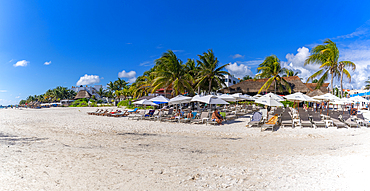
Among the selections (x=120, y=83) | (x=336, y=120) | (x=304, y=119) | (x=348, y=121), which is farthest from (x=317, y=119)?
(x=120, y=83)

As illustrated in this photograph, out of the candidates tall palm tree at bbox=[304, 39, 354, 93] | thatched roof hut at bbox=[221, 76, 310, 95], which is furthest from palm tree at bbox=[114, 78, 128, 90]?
tall palm tree at bbox=[304, 39, 354, 93]

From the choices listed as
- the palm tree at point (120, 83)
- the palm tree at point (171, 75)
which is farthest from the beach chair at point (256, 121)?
the palm tree at point (120, 83)

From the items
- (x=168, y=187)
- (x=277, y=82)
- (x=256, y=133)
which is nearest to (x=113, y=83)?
(x=277, y=82)

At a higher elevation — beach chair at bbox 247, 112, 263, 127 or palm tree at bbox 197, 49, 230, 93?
palm tree at bbox 197, 49, 230, 93

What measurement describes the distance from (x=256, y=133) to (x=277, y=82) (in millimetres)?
24446

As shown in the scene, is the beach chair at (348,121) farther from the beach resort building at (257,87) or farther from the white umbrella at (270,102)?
the beach resort building at (257,87)

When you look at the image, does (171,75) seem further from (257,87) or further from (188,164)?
(188,164)

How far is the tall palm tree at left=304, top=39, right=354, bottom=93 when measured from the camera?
836 inches

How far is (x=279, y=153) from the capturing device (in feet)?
19.3

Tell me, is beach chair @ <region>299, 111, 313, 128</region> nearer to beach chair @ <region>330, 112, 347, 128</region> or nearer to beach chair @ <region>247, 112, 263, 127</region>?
beach chair @ <region>330, 112, 347, 128</region>

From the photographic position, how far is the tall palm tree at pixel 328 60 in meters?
21.2

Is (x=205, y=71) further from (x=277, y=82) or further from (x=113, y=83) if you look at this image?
(x=113, y=83)

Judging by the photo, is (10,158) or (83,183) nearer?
(83,183)

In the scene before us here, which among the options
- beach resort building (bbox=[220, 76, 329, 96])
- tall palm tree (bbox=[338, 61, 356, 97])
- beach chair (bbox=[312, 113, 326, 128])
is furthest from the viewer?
beach resort building (bbox=[220, 76, 329, 96])
